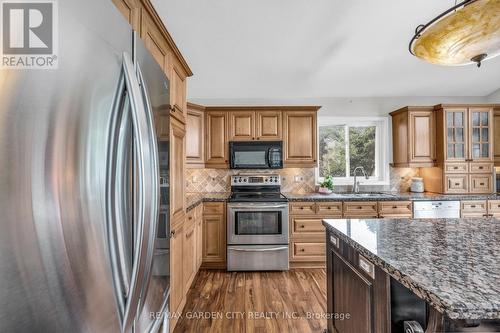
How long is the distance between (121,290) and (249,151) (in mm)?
2919

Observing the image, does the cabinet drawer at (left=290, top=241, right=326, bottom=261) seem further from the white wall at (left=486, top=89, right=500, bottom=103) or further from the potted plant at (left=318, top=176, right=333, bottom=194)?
the white wall at (left=486, top=89, right=500, bottom=103)

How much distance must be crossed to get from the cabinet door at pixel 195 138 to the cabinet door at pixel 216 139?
8 centimetres

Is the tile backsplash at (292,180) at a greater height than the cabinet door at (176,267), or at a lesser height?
greater

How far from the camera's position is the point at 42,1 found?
500 millimetres

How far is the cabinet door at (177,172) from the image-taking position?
5.65 ft

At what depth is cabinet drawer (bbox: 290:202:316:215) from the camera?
10.4 ft

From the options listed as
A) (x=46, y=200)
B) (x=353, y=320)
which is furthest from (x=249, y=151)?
(x=46, y=200)

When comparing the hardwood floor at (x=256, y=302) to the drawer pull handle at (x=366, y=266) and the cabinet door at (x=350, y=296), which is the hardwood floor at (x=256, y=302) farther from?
the drawer pull handle at (x=366, y=266)

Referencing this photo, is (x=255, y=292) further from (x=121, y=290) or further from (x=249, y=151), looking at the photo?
(x=121, y=290)

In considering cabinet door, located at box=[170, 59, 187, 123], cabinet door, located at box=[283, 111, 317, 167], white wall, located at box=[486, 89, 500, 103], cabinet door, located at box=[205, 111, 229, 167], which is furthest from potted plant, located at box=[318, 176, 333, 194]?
white wall, located at box=[486, 89, 500, 103]

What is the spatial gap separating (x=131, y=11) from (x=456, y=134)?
4.09m

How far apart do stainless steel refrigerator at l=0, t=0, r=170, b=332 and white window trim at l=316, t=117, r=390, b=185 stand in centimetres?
345

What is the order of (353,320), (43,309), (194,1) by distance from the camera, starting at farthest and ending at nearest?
(194,1) < (353,320) < (43,309)

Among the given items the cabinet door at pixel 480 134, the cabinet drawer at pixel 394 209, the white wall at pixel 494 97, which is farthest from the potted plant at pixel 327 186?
the white wall at pixel 494 97
